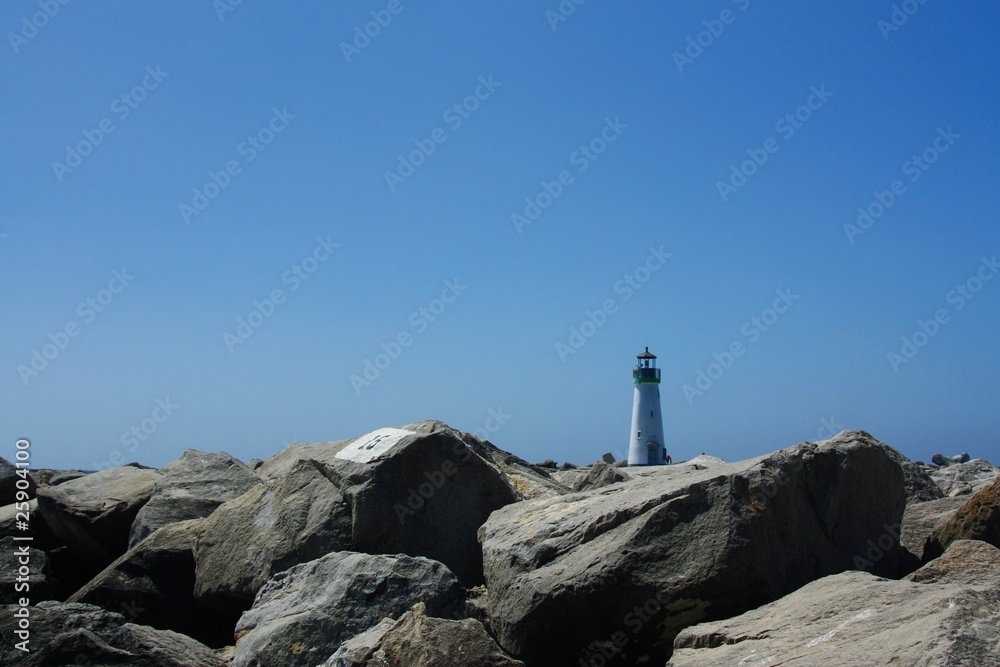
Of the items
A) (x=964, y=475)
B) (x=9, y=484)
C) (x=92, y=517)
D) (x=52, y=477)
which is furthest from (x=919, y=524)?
→ (x=52, y=477)

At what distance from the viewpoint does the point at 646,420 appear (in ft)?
123

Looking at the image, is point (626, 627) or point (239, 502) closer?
point (626, 627)

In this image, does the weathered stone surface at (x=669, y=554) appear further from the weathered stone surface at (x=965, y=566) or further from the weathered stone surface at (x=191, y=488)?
the weathered stone surface at (x=191, y=488)

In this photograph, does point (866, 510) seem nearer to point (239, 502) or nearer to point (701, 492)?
point (701, 492)

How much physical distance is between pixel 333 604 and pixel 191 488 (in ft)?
16.0

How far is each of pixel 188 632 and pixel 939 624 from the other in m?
6.43

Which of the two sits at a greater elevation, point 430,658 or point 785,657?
point 430,658

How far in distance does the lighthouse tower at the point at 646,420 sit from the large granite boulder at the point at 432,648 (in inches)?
1270

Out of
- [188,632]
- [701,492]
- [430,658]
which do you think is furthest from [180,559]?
[701,492]

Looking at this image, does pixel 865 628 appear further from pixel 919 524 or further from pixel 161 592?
pixel 161 592

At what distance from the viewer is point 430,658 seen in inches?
187

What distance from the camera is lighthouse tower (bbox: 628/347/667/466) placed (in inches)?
1457

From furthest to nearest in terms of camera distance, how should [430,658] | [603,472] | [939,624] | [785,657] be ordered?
[603,472] < [430,658] < [785,657] < [939,624]

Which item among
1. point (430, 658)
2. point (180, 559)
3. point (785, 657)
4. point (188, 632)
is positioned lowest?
point (785, 657)
